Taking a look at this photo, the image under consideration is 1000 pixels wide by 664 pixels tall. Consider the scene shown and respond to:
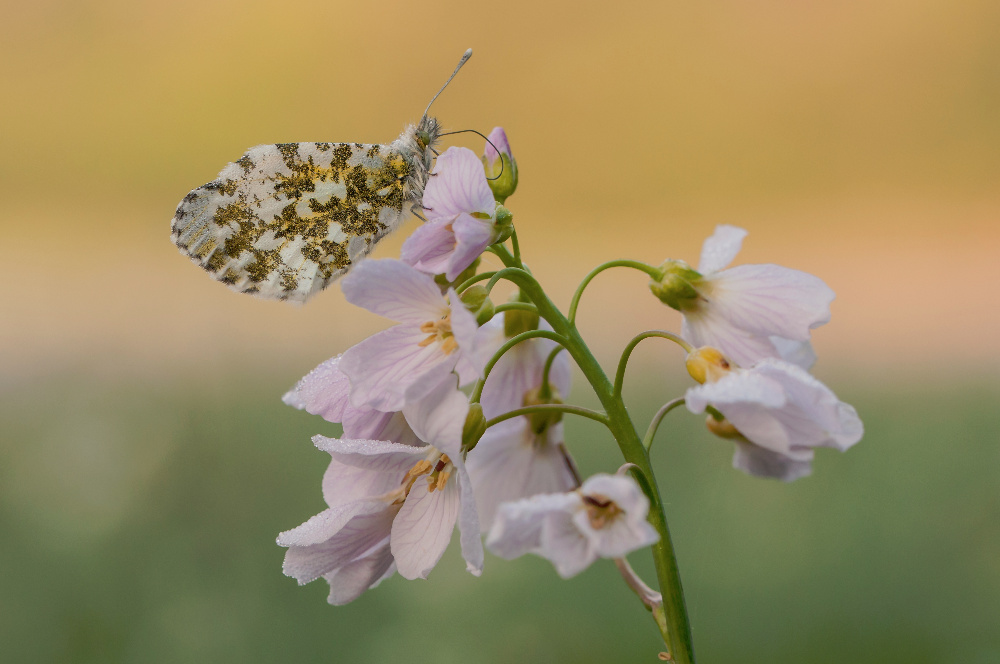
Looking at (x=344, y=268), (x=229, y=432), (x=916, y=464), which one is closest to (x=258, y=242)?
(x=344, y=268)

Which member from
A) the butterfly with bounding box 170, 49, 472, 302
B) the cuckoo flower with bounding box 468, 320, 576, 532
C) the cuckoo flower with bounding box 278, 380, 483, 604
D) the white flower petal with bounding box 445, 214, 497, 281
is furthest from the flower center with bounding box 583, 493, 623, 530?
the butterfly with bounding box 170, 49, 472, 302

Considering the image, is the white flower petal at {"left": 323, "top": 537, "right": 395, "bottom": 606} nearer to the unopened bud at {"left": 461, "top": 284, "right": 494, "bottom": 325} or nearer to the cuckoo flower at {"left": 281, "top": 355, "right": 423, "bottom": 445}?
the cuckoo flower at {"left": 281, "top": 355, "right": 423, "bottom": 445}

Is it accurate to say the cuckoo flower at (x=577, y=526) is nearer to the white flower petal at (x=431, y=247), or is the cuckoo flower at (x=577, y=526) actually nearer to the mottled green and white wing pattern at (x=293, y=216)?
the white flower petal at (x=431, y=247)

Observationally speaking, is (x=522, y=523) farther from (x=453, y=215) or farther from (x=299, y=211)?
(x=299, y=211)

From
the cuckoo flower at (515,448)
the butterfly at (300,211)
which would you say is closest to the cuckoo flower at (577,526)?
the cuckoo flower at (515,448)

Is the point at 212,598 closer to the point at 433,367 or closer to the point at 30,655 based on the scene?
the point at 30,655

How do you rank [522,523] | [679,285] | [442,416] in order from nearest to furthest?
[522,523] → [442,416] → [679,285]

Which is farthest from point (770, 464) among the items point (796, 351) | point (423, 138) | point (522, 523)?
point (423, 138)
